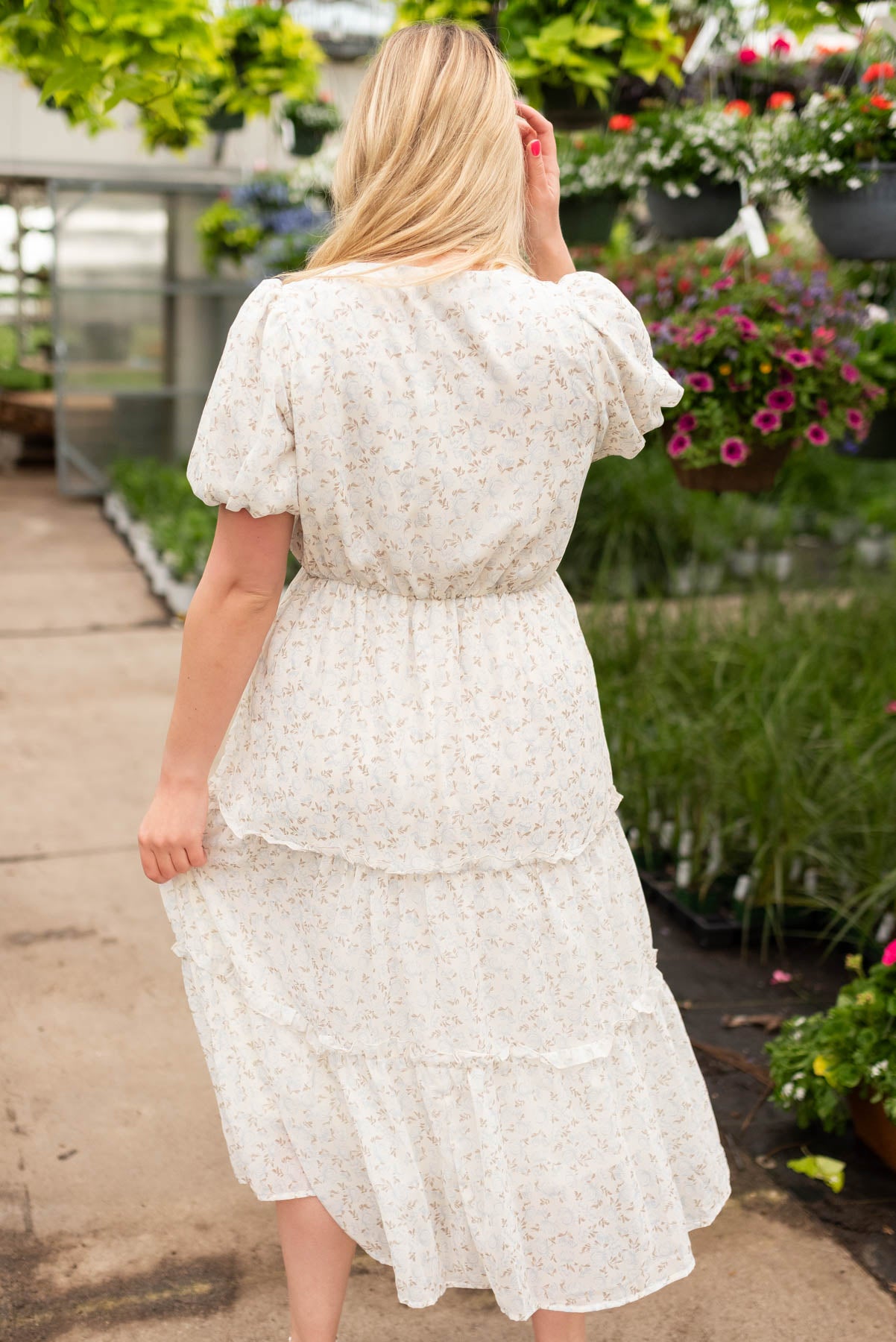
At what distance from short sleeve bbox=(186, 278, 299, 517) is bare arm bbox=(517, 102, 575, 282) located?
16.7 inches

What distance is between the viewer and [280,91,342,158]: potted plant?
748 cm

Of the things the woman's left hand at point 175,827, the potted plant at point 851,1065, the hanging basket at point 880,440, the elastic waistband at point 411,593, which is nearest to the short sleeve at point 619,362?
the elastic waistband at point 411,593

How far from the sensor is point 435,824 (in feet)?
4.99

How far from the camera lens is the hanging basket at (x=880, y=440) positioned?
3.83 meters

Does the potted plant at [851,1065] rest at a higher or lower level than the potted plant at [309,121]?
lower

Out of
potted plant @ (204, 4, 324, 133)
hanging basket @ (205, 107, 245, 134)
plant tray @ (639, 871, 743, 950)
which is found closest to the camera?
plant tray @ (639, 871, 743, 950)

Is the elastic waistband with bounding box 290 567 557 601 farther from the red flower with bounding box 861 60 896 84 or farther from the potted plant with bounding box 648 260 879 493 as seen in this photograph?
the red flower with bounding box 861 60 896 84

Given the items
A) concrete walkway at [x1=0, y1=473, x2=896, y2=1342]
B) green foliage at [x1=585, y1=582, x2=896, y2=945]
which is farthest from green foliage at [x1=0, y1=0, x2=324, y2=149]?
green foliage at [x1=585, y1=582, x2=896, y2=945]

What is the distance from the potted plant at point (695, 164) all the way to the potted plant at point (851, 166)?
0.25 metres

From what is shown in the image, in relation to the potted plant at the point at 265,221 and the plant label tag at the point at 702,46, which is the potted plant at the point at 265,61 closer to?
the potted plant at the point at 265,221

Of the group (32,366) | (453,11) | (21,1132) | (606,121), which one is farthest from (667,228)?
(32,366)

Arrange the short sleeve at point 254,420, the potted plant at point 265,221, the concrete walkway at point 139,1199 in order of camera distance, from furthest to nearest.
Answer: the potted plant at point 265,221 < the concrete walkway at point 139,1199 < the short sleeve at point 254,420

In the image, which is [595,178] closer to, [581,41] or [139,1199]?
[581,41]

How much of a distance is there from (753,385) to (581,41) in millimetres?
899
